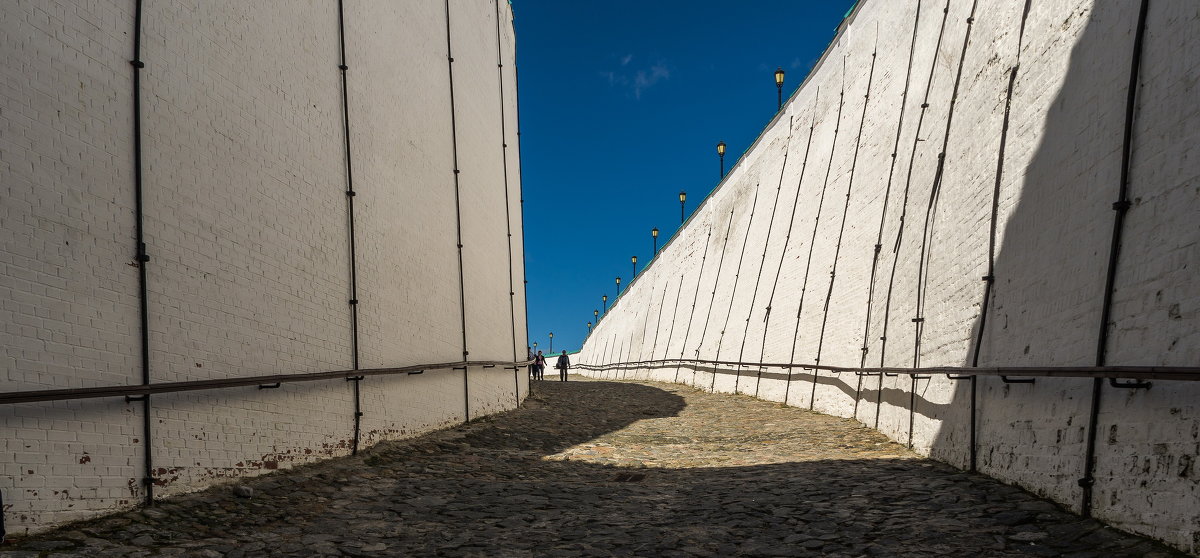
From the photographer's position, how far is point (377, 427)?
9.16 meters

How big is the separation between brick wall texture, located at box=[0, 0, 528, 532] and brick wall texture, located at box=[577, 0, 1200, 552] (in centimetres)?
681

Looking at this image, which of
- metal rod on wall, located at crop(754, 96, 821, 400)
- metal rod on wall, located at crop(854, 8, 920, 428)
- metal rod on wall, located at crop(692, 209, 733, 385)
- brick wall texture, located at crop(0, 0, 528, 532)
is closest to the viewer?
brick wall texture, located at crop(0, 0, 528, 532)

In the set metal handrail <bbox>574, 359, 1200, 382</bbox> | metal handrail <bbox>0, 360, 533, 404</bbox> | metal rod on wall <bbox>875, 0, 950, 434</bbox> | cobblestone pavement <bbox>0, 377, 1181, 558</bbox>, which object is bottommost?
cobblestone pavement <bbox>0, 377, 1181, 558</bbox>

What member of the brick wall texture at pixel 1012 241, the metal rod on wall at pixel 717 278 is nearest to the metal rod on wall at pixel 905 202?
the brick wall texture at pixel 1012 241

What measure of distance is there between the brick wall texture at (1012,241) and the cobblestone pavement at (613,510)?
1.67 ft

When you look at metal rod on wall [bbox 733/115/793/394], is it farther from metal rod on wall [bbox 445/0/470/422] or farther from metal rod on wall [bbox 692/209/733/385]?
metal rod on wall [bbox 445/0/470/422]

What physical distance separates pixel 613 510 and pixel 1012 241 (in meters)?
4.56

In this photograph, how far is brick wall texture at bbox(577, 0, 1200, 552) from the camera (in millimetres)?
4598

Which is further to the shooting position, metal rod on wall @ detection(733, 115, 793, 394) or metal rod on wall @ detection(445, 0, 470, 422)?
metal rod on wall @ detection(733, 115, 793, 394)

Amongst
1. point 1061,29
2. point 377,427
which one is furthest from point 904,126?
point 377,427

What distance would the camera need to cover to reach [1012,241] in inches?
276

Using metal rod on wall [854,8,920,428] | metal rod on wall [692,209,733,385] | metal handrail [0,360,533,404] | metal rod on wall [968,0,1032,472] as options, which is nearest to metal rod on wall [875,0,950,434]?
metal rod on wall [854,8,920,428]

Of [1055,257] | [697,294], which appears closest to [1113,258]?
[1055,257]

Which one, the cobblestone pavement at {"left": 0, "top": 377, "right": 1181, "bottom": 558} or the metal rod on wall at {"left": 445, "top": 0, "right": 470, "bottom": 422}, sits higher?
the metal rod on wall at {"left": 445, "top": 0, "right": 470, "bottom": 422}
